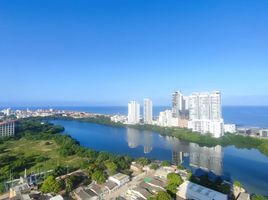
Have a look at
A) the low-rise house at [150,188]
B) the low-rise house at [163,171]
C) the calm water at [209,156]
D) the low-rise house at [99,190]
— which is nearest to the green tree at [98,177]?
the low-rise house at [99,190]

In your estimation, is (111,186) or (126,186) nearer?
(111,186)

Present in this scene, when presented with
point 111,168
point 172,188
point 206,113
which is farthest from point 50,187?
point 206,113

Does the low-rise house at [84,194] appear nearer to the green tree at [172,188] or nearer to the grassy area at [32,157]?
the green tree at [172,188]

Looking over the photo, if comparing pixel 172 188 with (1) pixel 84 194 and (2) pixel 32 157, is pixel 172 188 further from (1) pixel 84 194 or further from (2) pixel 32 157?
(2) pixel 32 157

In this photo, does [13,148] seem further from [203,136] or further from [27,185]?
[203,136]

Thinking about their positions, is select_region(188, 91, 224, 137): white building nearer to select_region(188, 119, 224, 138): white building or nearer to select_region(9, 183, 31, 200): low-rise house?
select_region(188, 119, 224, 138): white building

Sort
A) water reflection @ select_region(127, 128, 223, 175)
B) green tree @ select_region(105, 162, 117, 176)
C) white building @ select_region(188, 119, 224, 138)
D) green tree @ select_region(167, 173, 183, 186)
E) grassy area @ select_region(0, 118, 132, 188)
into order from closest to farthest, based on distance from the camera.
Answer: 1. green tree @ select_region(167, 173, 183, 186)
2. green tree @ select_region(105, 162, 117, 176)
3. grassy area @ select_region(0, 118, 132, 188)
4. water reflection @ select_region(127, 128, 223, 175)
5. white building @ select_region(188, 119, 224, 138)

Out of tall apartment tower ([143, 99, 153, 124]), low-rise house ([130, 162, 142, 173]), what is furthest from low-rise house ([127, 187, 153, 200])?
tall apartment tower ([143, 99, 153, 124])
